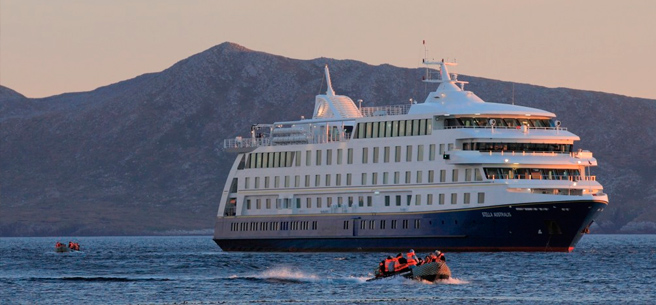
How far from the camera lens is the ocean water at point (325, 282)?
6962 cm

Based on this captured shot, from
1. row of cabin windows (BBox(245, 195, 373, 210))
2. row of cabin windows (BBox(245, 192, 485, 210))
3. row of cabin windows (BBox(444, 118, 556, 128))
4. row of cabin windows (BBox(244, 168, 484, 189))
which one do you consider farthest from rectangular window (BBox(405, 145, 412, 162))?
row of cabin windows (BBox(245, 195, 373, 210))

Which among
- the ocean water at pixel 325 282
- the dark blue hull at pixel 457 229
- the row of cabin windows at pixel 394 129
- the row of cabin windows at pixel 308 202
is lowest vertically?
the ocean water at pixel 325 282

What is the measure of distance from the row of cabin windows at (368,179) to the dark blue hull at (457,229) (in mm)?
2554

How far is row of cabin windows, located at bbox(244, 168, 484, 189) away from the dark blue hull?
255 cm

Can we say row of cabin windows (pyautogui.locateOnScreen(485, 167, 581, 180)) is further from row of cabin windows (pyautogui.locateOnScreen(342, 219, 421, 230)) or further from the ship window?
the ship window

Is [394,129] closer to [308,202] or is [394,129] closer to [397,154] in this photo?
[397,154]

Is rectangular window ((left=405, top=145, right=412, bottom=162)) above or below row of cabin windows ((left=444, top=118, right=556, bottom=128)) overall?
below

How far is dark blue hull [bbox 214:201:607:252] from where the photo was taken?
98.9 meters

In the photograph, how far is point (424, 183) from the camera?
344 feet

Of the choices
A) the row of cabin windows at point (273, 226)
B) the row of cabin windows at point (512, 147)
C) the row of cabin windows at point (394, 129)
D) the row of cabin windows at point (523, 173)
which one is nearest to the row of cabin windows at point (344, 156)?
the row of cabin windows at point (394, 129)

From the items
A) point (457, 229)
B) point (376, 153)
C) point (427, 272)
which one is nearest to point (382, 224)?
point (376, 153)

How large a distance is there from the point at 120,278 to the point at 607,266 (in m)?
31.3

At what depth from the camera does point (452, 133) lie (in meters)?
102

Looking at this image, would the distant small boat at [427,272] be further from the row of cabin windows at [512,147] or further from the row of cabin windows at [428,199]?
the row of cabin windows at [512,147]
